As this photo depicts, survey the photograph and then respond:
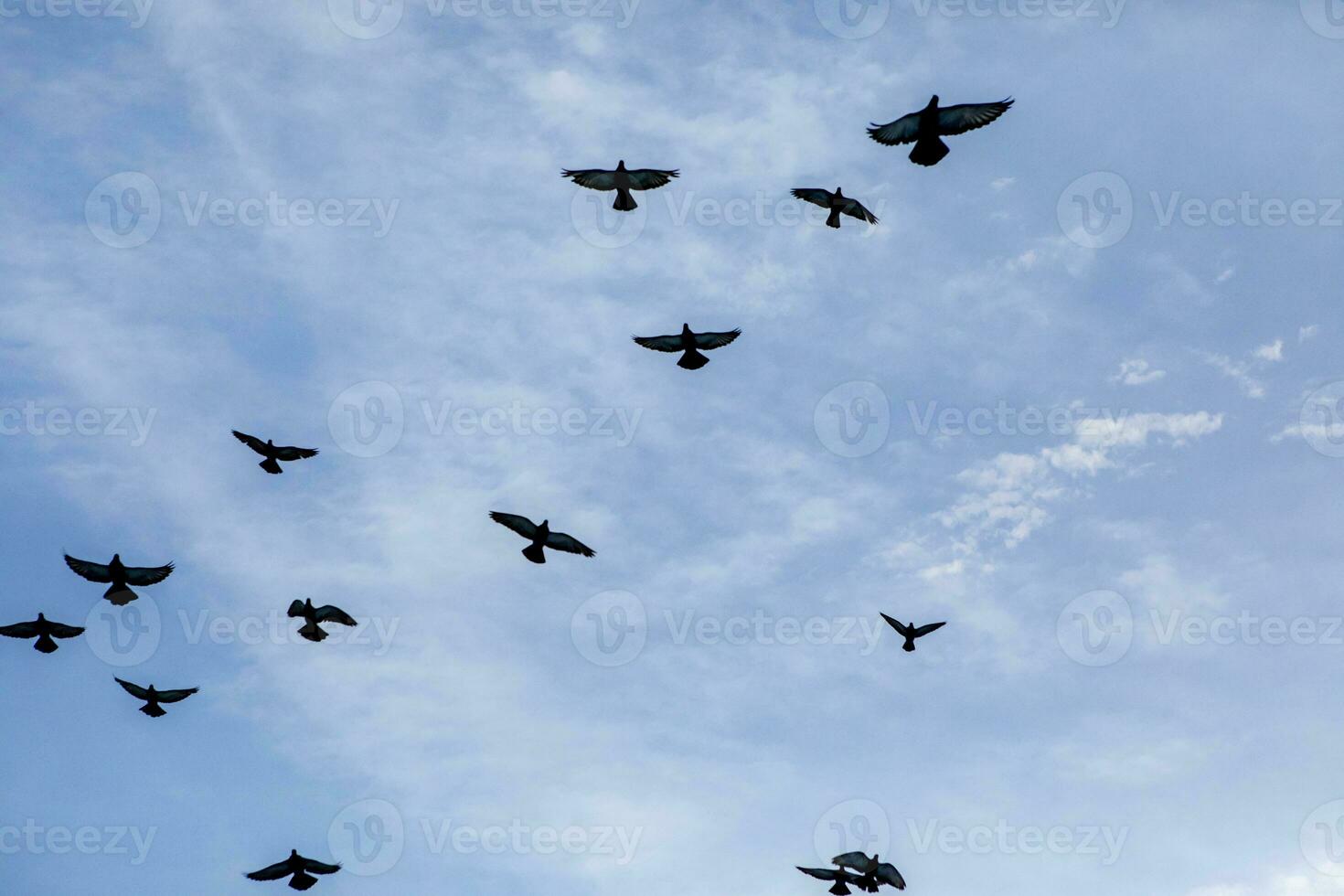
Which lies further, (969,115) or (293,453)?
(293,453)

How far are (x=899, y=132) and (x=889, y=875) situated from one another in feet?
55.4

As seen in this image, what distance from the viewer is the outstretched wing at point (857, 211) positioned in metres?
31.6

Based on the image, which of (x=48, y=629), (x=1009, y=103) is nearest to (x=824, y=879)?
(x=1009, y=103)

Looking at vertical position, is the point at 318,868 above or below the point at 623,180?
below

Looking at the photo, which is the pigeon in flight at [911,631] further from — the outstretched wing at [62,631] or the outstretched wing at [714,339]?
the outstretched wing at [62,631]

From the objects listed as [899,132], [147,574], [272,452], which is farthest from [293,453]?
[899,132]

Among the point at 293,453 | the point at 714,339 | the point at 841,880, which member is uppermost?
the point at 714,339

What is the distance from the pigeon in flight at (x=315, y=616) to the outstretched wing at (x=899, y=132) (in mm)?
17758

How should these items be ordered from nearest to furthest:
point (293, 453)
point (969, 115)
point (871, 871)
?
1. point (969, 115)
2. point (871, 871)
3. point (293, 453)

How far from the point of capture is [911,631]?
34562 millimetres

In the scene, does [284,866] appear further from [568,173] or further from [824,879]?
[568,173]

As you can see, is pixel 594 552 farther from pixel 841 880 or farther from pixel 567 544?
pixel 841 880

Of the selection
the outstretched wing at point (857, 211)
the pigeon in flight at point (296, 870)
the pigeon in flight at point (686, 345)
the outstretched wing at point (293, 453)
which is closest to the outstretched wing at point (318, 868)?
the pigeon in flight at point (296, 870)

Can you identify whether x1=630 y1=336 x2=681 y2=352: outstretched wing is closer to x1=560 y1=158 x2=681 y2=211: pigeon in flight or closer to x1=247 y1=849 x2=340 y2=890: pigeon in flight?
x1=560 y1=158 x2=681 y2=211: pigeon in flight
